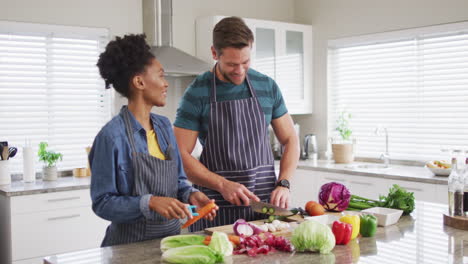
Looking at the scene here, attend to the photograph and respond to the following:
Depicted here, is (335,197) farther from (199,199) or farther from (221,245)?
(221,245)

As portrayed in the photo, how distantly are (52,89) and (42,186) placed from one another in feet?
3.09

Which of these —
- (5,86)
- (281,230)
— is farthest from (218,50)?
(5,86)

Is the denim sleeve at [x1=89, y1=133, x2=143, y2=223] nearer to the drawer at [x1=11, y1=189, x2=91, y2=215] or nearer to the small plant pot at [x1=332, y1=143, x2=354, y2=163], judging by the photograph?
the drawer at [x1=11, y1=189, x2=91, y2=215]

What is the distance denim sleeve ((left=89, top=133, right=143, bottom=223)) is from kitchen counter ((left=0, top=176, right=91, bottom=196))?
1.92 meters

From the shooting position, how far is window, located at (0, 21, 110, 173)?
13.2 ft

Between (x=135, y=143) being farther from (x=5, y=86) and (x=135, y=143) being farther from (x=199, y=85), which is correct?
(x=5, y=86)

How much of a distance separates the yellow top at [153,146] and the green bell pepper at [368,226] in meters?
0.82

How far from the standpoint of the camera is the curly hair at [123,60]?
1.95m

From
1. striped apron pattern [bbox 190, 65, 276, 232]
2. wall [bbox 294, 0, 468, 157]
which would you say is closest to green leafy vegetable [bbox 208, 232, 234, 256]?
striped apron pattern [bbox 190, 65, 276, 232]

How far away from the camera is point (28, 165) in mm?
3893

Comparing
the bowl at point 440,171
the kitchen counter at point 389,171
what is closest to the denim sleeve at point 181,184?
the kitchen counter at point 389,171

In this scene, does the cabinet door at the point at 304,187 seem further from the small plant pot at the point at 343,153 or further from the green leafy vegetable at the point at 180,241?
the green leafy vegetable at the point at 180,241

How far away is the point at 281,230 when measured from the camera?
198 cm

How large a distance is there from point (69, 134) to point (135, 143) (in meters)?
2.65
